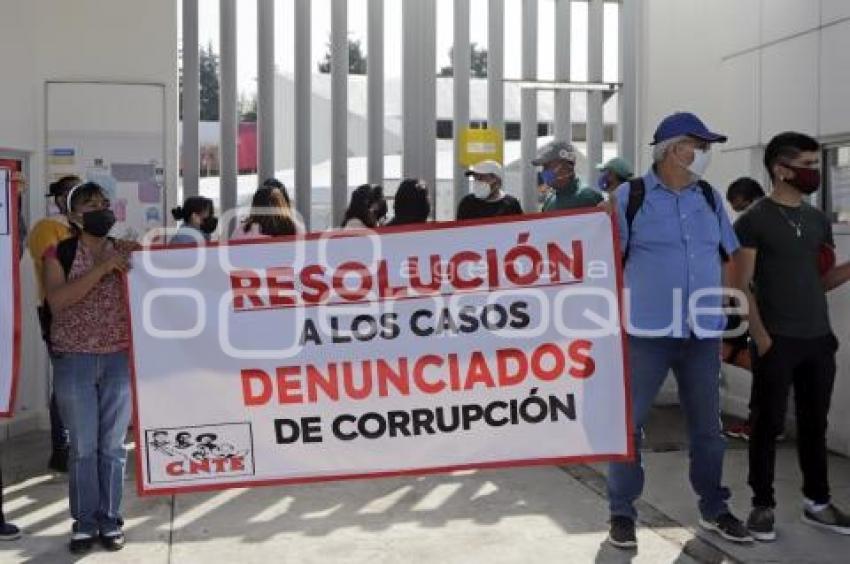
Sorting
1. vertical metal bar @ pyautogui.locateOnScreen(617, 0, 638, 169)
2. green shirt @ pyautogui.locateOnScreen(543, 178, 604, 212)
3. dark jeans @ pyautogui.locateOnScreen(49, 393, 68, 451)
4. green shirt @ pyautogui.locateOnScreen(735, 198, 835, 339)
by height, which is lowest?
dark jeans @ pyautogui.locateOnScreen(49, 393, 68, 451)

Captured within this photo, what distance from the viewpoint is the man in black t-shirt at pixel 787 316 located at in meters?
5.16

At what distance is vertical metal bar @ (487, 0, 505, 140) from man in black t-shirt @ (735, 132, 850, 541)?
3313mm

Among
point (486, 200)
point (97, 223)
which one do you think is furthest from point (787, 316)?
point (97, 223)

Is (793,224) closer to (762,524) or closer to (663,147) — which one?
(663,147)

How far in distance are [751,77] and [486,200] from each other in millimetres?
2201

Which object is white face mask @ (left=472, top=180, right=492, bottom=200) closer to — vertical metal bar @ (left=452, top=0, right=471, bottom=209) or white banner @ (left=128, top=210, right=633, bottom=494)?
vertical metal bar @ (left=452, top=0, right=471, bottom=209)

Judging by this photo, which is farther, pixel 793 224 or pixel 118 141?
pixel 118 141

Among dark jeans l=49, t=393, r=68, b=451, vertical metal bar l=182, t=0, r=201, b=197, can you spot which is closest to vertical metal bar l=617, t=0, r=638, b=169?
vertical metal bar l=182, t=0, r=201, b=197

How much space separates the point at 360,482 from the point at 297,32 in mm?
3483

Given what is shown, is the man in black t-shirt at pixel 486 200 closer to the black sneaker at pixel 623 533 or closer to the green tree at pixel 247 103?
the green tree at pixel 247 103

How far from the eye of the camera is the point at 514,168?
13359 mm

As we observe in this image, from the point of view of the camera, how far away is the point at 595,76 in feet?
28.2

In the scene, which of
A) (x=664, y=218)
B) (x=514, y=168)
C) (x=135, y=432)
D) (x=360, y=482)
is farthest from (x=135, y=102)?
(x=514, y=168)

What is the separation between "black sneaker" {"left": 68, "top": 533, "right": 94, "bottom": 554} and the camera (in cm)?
493
